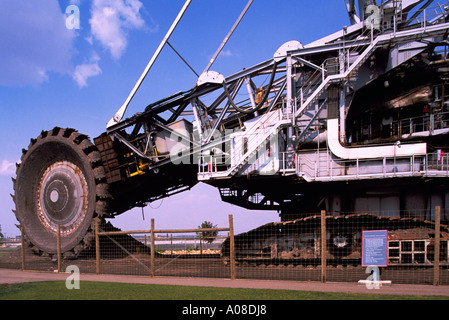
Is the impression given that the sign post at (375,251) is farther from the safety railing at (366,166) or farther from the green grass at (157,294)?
the safety railing at (366,166)

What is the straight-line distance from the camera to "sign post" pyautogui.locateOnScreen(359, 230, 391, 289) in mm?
10508

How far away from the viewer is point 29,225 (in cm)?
2322

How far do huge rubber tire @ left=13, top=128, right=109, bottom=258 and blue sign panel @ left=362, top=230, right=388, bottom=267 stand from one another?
13.3m

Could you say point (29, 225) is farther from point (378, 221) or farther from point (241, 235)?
point (378, 221)

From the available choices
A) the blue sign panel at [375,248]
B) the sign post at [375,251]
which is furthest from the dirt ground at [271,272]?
the blue sign panel at [375,248]

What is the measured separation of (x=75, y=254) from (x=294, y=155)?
11492 millimetres

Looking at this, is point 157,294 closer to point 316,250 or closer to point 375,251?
point 375,251

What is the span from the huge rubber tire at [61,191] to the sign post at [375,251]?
1330 cm

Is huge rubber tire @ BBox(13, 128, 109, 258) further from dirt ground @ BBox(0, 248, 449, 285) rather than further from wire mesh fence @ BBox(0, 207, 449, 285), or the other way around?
wire mesh fence @ BBox(0, 207, 449, 285)

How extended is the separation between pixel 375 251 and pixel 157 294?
5400 mm

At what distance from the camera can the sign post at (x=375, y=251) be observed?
34.5 ft

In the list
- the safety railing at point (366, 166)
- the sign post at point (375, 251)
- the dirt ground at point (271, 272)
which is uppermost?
the safety railing at point (366, 166)
